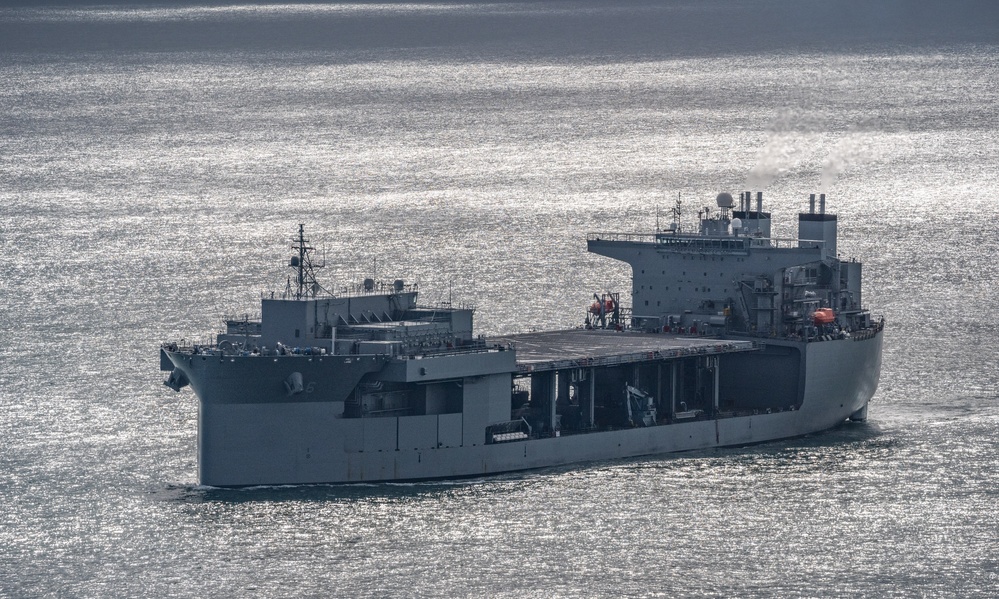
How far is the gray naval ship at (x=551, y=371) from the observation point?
77.6m

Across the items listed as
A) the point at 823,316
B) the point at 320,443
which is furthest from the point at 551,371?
the point at 823,316

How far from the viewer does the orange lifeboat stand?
92.6 m

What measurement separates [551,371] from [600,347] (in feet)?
19.5

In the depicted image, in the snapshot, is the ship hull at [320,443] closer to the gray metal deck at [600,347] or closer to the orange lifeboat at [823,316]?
the gray metal deck at [600,347]

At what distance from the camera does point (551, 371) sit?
8344cm

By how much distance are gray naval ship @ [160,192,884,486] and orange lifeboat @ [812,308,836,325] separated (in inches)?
2.7

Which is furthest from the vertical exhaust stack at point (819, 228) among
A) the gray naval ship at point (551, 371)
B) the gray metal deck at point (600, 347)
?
the gray metal deck at point (600, 347)

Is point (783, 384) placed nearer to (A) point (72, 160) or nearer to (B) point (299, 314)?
(B) point (299, 314)

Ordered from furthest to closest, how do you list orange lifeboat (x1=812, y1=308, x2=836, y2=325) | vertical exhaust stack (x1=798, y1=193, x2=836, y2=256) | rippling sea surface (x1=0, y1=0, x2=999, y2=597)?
vertical exhaust stack (x1=798, y1=193, x2=836, y2=256), orange lifeboat (x1=812, y1=308, x2=836, y2=325), rippling sea surface (x1=0, y1=0, x2=999, y2=597)

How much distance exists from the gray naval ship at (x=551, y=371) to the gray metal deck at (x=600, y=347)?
102 mm

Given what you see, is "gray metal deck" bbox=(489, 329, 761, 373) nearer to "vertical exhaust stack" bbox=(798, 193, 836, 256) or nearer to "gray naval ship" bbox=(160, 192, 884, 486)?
"gray naval ship" bbox=(160, 192, 884, 486)

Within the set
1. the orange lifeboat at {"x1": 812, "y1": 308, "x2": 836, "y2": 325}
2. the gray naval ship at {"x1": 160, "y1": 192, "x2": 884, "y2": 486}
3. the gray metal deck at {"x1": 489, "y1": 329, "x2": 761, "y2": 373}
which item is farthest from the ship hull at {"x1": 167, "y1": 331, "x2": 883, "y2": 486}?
the orange lifeboat at {"x1": 812, "y1": 308, "x2": 836, "y2": 325}

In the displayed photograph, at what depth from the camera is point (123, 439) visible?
3366 inches

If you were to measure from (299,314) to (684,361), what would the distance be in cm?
1756
